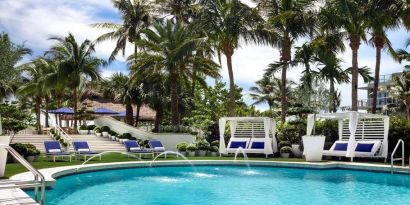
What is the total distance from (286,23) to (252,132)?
627 centimetres

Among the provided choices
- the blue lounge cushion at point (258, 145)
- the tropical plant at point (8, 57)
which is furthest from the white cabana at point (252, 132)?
the tropical plant at point (8, 57)

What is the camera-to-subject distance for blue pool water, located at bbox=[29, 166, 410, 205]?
1105 cm

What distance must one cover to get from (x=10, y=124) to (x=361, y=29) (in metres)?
16.4

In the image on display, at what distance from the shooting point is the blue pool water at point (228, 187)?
11.0 m

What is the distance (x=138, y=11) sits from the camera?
119 ft

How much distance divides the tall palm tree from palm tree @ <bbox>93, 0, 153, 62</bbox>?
1661 centimetres

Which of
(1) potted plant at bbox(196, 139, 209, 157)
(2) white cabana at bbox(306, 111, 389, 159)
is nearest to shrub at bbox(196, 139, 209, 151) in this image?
(1) potted plant at bbox(196, 139, 209, 157)

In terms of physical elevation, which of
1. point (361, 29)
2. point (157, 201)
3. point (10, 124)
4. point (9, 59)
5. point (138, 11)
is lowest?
point (157, 201)

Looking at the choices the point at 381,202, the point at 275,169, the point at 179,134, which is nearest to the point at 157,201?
the point at 381,202

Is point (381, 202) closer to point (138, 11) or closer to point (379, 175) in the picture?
point (379, 175)

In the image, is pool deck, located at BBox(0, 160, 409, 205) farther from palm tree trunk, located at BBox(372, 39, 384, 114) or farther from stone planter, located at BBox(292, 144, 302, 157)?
palm tree trunk, located at BBox(372, 39, 384, 114)

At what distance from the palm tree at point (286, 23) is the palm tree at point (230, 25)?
1048mm

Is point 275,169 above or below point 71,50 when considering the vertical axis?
below

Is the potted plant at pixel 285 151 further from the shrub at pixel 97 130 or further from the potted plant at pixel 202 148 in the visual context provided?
the shrub at pixel 97 130
